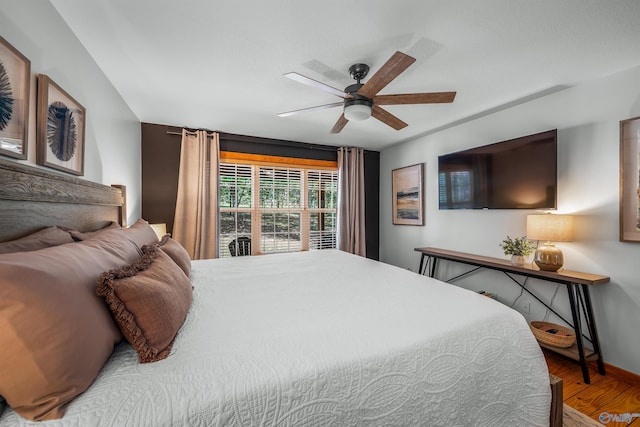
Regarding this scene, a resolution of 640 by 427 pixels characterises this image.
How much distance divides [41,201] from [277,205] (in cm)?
299

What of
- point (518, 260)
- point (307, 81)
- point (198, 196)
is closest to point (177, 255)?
point (307, 81)

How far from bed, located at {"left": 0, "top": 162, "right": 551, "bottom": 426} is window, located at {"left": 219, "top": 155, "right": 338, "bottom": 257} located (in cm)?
235

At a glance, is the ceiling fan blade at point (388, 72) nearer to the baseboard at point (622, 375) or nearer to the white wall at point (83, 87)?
the white wall at point (83, 87)

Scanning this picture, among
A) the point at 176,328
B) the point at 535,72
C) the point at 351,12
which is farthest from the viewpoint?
the point at 535,72

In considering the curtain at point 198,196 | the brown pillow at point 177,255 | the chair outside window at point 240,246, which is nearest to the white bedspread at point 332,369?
the brown pillow at point 177,255

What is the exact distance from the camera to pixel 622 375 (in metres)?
1.97

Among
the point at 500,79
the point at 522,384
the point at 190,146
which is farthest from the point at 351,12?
the point at 190,146

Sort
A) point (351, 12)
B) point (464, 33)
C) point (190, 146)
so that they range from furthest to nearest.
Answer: point (190, 146)
point (464, 33)
point (351, 12)

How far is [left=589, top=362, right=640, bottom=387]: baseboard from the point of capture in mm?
1916

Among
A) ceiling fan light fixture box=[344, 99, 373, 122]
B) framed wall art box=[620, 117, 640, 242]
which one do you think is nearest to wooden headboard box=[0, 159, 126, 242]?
ceiling fan light fixture box=[344, 99, 373, 122]

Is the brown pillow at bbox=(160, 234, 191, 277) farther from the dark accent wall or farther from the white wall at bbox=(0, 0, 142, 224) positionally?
the dark accent wall

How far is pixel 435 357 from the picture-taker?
3.22ft

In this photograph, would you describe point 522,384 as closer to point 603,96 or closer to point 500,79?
point 500,79

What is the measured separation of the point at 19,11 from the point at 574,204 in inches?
152
